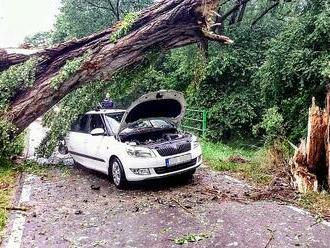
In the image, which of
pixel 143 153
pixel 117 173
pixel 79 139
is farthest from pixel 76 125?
pixel 143 153

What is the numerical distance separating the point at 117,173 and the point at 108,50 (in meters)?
3.69

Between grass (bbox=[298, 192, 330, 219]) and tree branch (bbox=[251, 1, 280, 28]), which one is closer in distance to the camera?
grass (bbox=[298, 192, 330, 219])

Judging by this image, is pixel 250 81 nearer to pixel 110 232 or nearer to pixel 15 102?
pixel 15 102

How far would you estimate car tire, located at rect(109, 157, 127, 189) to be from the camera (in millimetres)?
8391

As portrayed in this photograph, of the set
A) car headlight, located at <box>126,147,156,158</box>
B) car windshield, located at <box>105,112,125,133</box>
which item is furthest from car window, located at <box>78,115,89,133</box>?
car headlight, located at <box>126,147,156,158</box>

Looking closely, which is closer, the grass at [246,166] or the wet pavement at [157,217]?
the wet pavement at [157,217]

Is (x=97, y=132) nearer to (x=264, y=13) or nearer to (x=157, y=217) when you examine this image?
(x=157, y=217)

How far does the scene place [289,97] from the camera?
1273 centimetres

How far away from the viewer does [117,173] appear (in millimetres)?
8609

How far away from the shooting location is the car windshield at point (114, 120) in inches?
363

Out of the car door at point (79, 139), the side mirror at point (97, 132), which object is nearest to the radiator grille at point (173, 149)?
the side mirror at point (97, 132)

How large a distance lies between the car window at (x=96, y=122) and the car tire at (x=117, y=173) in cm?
119

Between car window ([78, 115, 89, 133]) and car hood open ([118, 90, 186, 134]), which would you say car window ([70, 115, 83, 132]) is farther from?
car hood open ([118, 90, 186, 134])

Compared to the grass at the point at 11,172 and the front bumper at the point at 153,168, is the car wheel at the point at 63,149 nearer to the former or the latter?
the grass at the point at 11,172
